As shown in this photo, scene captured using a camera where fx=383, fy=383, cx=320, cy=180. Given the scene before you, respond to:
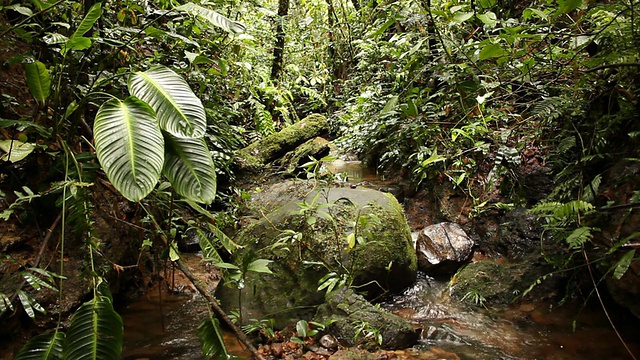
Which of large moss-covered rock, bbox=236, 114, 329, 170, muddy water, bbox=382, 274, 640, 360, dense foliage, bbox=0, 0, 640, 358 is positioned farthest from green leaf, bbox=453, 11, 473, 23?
large moss-covered rock, bbox=236, 114, 329, 170

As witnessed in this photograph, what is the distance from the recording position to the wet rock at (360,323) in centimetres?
286

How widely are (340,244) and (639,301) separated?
2.29 m

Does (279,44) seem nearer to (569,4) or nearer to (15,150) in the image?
(15,150)

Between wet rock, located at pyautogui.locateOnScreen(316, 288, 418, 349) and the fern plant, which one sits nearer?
the fern plant

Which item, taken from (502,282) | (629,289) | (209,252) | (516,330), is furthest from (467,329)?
(209,252)

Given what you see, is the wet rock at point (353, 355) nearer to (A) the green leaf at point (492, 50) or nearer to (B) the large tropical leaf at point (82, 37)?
(A) the green leaf at point (492, 50)

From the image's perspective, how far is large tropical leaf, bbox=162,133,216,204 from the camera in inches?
63.9

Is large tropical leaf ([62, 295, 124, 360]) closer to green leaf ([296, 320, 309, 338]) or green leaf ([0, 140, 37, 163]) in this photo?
green leaf ([0, 140, 37, 163])

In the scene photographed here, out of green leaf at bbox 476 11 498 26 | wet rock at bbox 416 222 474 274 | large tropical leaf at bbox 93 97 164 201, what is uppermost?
green leaf at bbox 476 11 498 26

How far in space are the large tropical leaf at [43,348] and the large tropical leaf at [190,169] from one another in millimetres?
828

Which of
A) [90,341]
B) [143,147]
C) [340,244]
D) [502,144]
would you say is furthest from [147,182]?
[502,144]

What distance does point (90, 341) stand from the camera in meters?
1.54

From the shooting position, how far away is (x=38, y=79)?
1.94 m

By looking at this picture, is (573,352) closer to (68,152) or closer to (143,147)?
(143,147)
